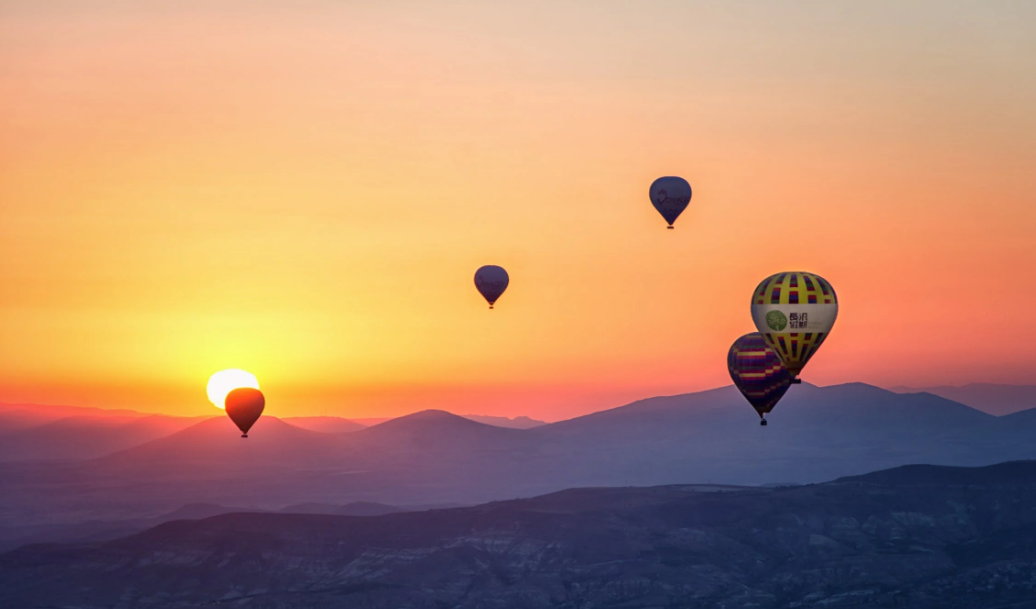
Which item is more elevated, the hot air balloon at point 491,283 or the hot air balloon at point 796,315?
the hot air balloon at point 491,283

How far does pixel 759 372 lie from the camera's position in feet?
504

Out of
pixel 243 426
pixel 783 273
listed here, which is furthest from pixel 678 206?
pixel 243 426

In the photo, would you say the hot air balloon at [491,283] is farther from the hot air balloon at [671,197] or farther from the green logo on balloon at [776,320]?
the green logo on balloon at [776,320]

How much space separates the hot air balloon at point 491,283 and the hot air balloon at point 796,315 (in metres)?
48.8

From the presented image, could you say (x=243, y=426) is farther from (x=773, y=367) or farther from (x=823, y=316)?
(x=823, y=316)

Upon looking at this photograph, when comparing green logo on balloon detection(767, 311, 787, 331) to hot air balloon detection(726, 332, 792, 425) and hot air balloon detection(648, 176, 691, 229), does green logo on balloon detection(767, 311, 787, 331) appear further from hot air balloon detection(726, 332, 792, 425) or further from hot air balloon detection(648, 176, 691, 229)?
hot air balloon detection(726, 332, 792, 425)

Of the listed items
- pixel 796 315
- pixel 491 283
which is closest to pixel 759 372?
pixel 796 315

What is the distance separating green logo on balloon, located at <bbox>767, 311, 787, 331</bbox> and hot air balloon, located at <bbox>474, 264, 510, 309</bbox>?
5061cm

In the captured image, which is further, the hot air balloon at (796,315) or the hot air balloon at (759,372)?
the hot air balloon at (759,372)

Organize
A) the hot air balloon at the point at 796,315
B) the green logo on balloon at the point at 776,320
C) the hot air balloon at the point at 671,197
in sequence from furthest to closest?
the hot air balloon at the point at 671,197 < the green logo on balloon at the point at 776,320 < the hot air balloon at the point at 796,315

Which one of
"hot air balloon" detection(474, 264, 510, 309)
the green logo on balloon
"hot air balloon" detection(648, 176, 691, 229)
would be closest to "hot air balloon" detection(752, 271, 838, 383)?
the green logo on balloon

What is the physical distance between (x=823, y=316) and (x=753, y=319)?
7044 millimetres

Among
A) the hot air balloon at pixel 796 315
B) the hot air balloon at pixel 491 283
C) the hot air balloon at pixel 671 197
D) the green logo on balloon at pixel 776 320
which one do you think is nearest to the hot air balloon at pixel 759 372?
the hot air balloon at pixel 671 197

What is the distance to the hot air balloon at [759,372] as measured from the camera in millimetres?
153500
